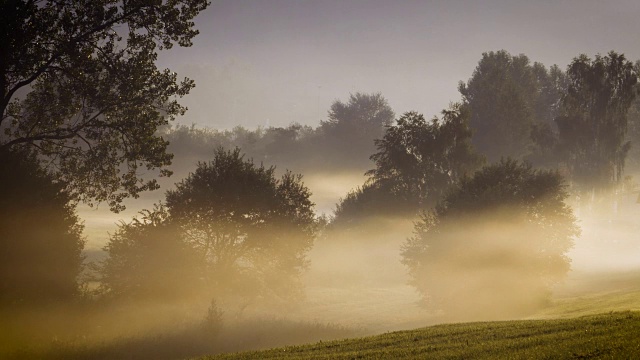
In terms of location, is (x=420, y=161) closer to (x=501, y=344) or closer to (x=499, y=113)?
(x=499, y=113)

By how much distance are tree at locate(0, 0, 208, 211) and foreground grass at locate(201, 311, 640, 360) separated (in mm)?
14280

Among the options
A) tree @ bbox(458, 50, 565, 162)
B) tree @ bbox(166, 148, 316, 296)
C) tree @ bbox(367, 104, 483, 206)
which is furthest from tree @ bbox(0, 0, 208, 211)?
tree @ bbox(458, 50, 565, 162)

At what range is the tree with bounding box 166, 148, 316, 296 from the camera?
138 ft

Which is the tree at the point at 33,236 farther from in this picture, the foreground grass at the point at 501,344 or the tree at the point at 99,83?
the foreground grass at the point at 501,344

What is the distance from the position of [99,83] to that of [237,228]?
48.5ft

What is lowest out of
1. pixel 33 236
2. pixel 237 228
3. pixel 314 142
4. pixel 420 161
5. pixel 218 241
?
pixel 33 236

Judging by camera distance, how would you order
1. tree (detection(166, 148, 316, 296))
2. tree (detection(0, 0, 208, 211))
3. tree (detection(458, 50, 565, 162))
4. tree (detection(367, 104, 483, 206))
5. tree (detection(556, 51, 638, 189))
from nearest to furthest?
tree (detection(0, 0, 208, 211)), tree (detection(166, 148, 316, 296)), tree (detection(367, 104, 483, 206)), tree (detection(556, 51, 638, 189)), tree (detection(458, 50, 565, 162))

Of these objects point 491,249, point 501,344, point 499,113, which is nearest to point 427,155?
point 491,249

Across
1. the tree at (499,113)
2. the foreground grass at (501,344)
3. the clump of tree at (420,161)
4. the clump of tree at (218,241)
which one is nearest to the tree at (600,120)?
the tree at (499,113)

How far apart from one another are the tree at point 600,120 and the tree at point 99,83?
81918 millimetres

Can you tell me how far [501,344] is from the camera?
67.5 ft

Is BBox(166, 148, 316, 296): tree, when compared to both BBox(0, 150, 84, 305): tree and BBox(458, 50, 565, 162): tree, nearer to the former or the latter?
BBox(0, 150, 84, 305): tree

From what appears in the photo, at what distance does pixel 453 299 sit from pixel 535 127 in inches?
2313

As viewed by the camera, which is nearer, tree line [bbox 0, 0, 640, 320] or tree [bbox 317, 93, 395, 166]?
tree line [bbox 0, 0, 640, 320]
